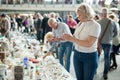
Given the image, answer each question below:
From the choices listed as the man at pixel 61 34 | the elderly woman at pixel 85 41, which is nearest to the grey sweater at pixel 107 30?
the man at pixel 61 34

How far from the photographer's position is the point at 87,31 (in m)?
3.02

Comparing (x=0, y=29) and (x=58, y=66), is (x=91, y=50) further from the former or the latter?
(x=0, y=29)

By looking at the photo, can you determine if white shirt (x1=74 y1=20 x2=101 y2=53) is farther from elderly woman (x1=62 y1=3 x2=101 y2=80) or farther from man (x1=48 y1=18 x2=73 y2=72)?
man (x1=48 y1=18 x2=73 y2=72)

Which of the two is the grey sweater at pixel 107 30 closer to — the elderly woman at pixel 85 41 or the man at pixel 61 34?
the man at pixel 61 34

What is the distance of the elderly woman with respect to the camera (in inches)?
117

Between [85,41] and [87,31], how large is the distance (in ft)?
0.39

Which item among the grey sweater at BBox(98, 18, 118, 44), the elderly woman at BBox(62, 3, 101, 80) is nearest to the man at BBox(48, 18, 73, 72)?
the grey sweater at BBox(98, 18, 118, 44)

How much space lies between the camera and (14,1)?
A: 25219 millimetres

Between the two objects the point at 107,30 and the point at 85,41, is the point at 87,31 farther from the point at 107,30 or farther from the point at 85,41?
the point at 107,30

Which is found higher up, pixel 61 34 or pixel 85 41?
pixel 85 41

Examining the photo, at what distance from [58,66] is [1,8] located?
71.8ft

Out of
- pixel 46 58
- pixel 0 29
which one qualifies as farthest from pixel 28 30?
pixel 46 58

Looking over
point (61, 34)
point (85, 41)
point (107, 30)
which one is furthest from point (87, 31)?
point (107, 30)

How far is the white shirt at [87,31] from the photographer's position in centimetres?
298
